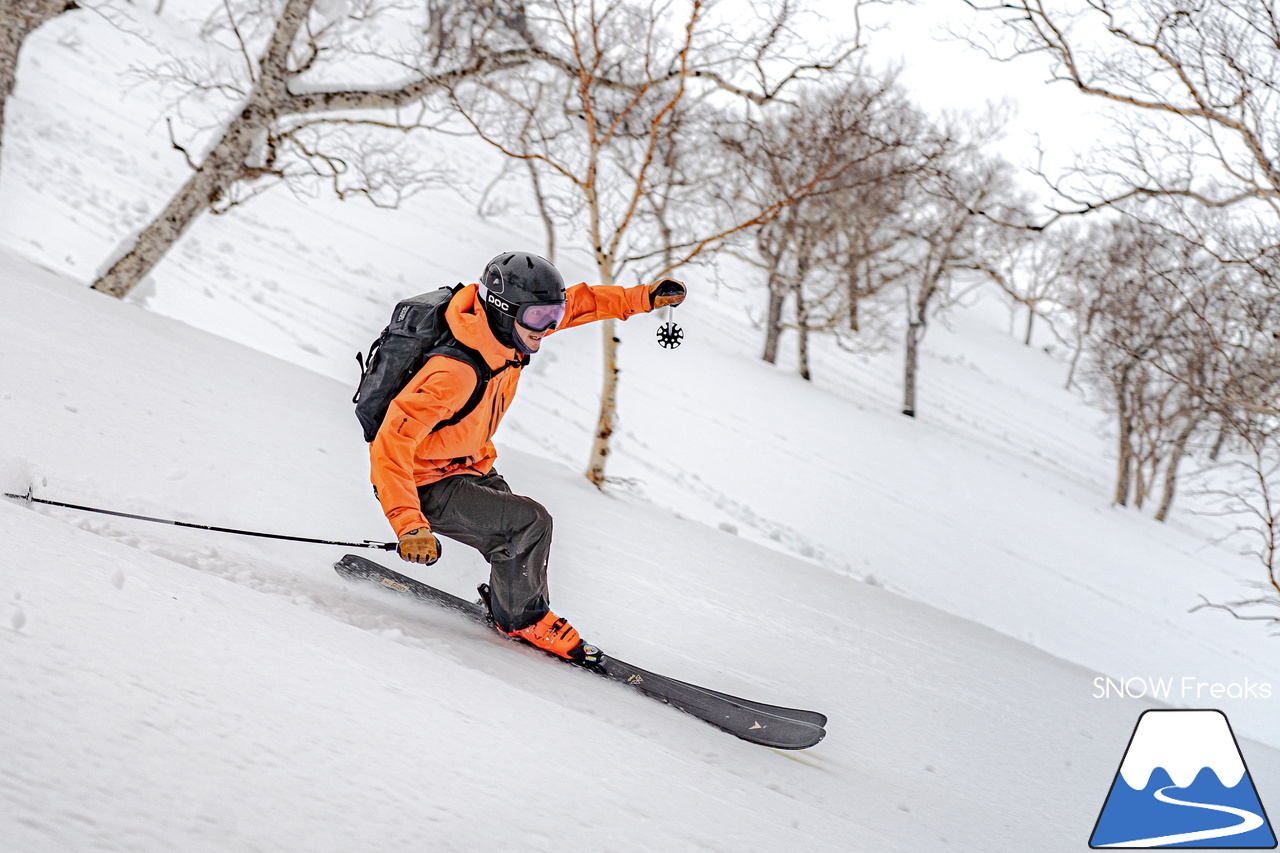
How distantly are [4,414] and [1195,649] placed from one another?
Answer: 12533 millimetres

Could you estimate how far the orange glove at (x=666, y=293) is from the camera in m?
3.59

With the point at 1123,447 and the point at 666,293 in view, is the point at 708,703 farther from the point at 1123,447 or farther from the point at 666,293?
the point at 1123,447

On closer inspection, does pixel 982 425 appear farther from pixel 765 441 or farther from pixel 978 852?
pixel 978 852

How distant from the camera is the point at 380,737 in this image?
1.74 meters

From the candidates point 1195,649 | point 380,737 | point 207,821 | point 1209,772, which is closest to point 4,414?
point 380,737

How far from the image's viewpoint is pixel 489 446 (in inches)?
137

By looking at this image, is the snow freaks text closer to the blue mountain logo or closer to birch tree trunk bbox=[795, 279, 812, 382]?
the blue mountain logo

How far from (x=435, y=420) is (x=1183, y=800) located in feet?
10.8

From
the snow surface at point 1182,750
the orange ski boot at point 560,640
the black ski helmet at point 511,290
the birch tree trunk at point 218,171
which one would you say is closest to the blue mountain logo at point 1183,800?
the snow surface at point 1182,750

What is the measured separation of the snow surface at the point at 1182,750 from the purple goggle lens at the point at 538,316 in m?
3.06

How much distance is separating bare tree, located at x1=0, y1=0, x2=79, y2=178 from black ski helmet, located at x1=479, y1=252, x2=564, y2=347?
5621 mm

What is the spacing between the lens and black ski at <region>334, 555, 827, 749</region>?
3.09m

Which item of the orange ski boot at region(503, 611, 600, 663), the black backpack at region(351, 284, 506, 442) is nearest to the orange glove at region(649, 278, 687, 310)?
the black backpack at region(351, 284, 506, 442)

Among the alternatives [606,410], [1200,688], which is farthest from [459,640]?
[1200,688]
